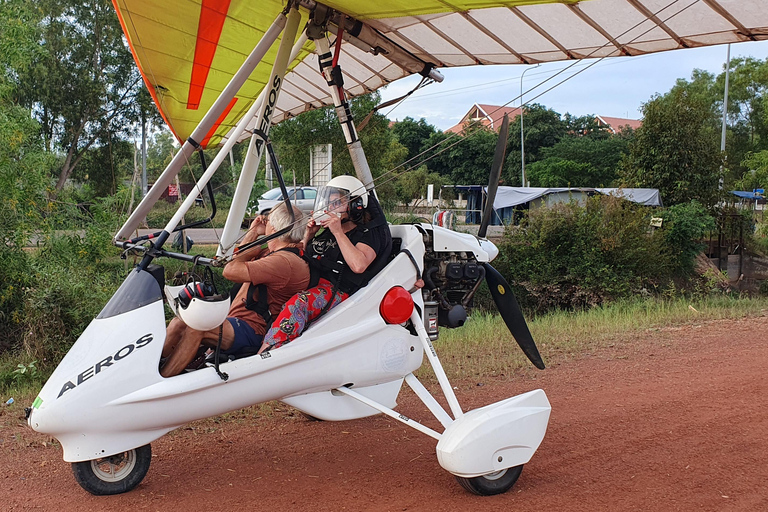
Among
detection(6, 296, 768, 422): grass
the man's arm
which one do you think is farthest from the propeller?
detection(6, 296, 768, 422): grass

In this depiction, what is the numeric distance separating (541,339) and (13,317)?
760 centimetres

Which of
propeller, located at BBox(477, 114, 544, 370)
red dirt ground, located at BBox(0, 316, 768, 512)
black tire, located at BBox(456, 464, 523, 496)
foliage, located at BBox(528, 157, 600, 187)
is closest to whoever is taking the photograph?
red dirt ground, located at BBox(0, 316, 768, 512)

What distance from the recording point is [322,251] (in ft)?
15.7

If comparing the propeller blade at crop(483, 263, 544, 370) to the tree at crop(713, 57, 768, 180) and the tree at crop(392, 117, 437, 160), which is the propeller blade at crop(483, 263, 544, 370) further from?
the tree at crop(713, 57, 768, 180)

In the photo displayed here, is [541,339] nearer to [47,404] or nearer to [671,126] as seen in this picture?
[47,404]

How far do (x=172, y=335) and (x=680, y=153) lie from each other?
1838 cm

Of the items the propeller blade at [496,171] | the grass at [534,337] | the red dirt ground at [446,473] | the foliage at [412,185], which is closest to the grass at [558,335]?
the grass at [534,337]

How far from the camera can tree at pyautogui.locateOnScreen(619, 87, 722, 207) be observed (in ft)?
63.0

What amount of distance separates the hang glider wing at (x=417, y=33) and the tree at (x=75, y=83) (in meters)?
15.8

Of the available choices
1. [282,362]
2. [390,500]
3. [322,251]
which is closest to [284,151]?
[322,251]

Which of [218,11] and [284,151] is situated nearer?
[218,11]

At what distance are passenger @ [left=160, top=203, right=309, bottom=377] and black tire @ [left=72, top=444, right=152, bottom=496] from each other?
60 centimetres

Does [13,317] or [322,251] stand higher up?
[322,251]

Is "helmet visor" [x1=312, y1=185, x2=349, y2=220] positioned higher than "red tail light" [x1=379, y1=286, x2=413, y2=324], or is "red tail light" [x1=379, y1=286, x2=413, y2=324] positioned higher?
"helmet visor" [x1=312, y1=185, x2=349, y2=220]
